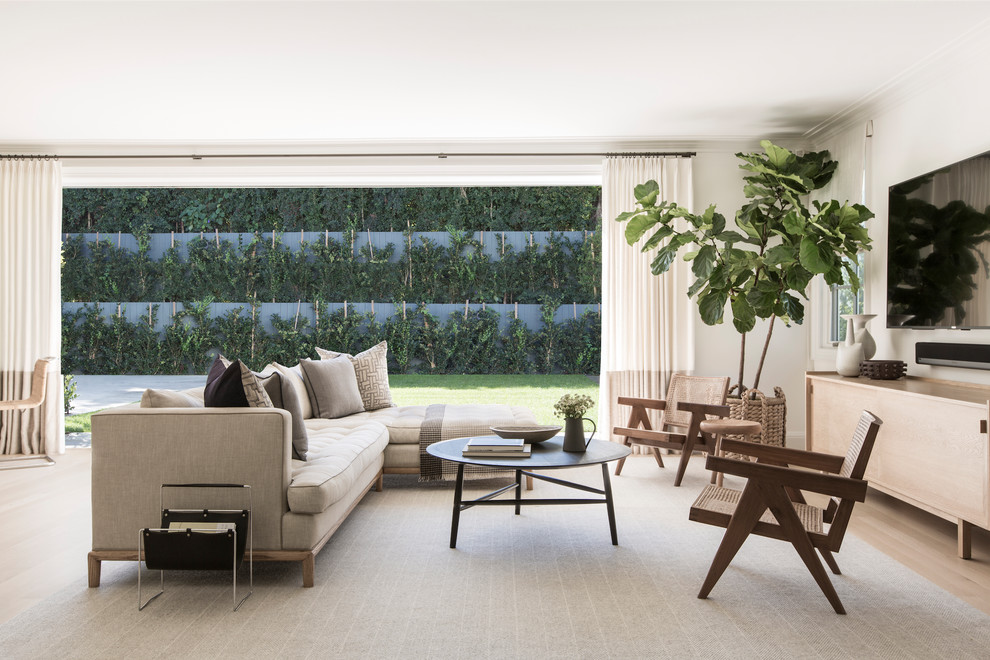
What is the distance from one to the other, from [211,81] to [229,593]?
319 cm

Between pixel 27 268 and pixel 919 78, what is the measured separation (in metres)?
6.82

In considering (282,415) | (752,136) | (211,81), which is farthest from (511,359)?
(282,415)

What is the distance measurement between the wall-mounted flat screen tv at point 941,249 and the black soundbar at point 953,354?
0.12m

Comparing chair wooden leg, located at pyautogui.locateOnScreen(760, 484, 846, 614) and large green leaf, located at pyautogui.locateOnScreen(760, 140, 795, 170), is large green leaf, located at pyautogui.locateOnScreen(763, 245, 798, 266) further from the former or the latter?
chair wooden leg, located at pyautogui.locateOnScreen(760, 484, 846, 614)

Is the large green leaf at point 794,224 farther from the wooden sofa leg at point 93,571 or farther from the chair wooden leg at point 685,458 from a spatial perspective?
the wooden sofa leg at point 93,571

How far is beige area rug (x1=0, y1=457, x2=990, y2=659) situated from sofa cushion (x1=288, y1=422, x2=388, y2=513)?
34cm

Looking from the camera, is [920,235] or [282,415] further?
[920,235]

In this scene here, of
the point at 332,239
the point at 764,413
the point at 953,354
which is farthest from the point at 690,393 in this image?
the point at 332,239

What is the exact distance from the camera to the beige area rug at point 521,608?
7.92ft

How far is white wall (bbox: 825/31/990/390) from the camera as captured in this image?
13.0 feet

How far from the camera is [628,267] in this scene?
6094mm

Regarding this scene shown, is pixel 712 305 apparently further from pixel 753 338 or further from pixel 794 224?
pixel 753 338

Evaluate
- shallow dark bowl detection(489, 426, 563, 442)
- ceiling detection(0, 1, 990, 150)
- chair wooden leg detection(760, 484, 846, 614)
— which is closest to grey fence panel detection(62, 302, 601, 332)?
ceiling detection(0, 1, 990, 150)

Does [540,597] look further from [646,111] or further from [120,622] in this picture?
[646,111]
